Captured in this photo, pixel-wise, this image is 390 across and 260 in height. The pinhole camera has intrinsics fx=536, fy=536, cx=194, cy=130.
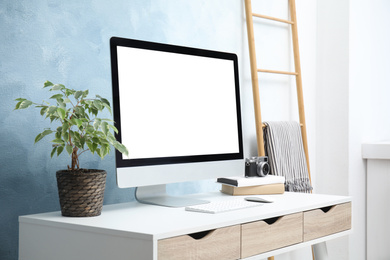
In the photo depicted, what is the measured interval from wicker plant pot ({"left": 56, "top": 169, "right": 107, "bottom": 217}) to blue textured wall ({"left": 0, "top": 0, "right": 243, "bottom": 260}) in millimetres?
200

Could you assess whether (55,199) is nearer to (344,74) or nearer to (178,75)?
(178,75)

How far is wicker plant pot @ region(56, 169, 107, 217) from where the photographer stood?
1.52 m

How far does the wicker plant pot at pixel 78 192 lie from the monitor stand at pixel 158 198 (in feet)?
0.95

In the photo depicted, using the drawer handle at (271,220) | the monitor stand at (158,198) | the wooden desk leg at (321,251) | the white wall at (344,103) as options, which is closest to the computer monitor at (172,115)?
the monitor stand at (158,198)

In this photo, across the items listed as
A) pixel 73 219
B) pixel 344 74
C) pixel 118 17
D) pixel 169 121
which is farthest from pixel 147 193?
pixel 344 74

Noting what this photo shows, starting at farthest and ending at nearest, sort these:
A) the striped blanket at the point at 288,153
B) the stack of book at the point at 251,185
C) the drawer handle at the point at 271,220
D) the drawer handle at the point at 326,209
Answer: the striped blanket at the point at 288,153, the stack of book at the point at 251,185, the drawer handle at the point at 326,209, the drawer handle at the point at 271,220

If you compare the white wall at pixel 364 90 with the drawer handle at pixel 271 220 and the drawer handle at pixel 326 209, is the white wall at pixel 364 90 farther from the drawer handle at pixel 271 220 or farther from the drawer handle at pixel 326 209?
the drawer handle at pixel 271 220

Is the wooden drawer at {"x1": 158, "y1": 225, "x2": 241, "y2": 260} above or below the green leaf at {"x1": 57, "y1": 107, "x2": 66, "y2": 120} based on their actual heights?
below

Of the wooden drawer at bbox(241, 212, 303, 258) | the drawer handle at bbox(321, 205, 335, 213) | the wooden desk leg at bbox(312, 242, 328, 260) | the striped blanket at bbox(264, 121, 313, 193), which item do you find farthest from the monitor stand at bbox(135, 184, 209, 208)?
the striped blanket at bbox(264, 121, 313, 193)

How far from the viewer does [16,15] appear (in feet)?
5.44

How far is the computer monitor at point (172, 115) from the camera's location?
166cm

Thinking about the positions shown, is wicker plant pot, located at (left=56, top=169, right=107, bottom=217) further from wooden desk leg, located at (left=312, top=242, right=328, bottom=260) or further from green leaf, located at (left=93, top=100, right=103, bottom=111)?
wooden desk leg, located at (left=312, top=242, right=328, bottom=260)

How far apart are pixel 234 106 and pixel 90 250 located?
90cm

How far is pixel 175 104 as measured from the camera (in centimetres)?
184
